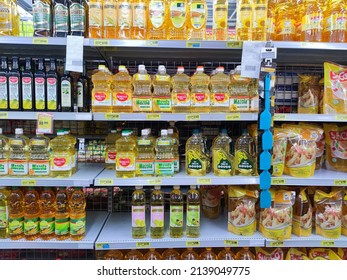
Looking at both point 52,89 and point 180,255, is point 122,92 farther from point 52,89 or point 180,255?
point 180,255

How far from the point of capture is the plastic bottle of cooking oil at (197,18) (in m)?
1.86

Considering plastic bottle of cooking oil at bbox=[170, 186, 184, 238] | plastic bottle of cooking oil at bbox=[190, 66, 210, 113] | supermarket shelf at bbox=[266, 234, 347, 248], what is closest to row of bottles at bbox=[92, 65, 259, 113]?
plastic bottle of cooking oil at bbox=[190, 66, 210, 113]

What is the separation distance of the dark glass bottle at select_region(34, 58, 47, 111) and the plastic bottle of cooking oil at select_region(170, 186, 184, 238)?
1076 mm

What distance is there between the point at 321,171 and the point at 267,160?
64 centimetres

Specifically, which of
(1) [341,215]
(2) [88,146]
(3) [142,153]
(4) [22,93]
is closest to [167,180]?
(3) [142,153]

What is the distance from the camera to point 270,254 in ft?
6.68

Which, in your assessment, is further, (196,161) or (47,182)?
(196,161)

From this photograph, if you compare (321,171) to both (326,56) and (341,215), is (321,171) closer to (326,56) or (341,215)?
(341,215)

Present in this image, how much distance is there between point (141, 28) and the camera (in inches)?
73.0

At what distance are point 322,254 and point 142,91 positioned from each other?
1.80 m

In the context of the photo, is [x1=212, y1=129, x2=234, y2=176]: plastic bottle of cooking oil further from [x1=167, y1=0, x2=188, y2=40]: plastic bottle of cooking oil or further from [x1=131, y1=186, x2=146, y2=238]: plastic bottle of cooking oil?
[x1=167, y1=0, x2=188, y2=40]: plastic bottle of cooking oil

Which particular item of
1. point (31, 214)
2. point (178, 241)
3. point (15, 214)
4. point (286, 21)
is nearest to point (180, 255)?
point (178, 241)

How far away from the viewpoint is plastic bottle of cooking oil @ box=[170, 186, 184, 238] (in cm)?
191

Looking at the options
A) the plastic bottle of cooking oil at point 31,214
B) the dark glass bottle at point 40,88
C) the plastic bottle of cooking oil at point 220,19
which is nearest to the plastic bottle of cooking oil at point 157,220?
the plastic bottle of cooking oil at point 31,214
